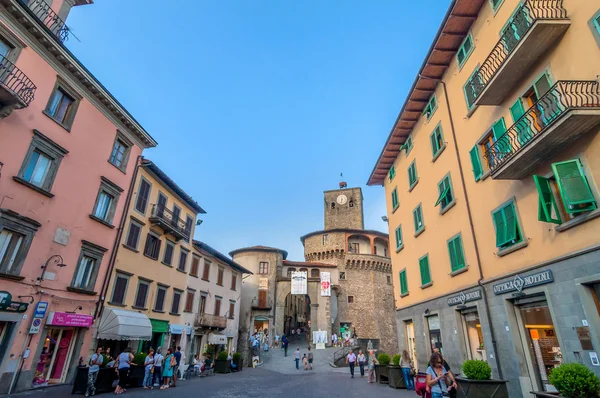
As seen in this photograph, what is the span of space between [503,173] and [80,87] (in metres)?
19.4

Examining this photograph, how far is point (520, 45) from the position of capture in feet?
30.6

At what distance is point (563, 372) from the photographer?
21.7 feet

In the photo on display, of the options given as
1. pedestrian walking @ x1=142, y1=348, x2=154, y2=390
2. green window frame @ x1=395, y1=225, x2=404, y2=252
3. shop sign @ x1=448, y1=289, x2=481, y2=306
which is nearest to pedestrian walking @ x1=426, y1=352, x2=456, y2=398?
shop sign @ x1=448, y1=289, x2=481, y2=306

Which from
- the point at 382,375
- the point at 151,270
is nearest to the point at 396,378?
the point at 382,375

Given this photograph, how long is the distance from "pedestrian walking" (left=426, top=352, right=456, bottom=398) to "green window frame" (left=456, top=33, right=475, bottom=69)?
12600 millimetres

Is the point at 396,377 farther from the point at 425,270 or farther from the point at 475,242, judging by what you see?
the point at 475,242

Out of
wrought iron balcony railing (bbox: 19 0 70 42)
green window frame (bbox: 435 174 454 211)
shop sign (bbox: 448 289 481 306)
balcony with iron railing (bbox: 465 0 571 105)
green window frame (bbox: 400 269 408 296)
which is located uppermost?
wrought iron balcony railing (bbox: 19 0 70 42)

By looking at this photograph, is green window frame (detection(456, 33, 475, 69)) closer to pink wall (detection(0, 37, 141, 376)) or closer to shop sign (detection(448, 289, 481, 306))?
shop sign (detection(448, 289, 481, 306))

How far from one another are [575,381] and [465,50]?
42.4 ft

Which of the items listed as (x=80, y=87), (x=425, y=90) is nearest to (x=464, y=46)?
(x=425, y=90)

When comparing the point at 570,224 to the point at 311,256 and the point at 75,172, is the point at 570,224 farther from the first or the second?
the point at 311,256

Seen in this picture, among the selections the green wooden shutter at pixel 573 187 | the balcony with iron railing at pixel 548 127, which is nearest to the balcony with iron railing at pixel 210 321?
the balcony with iron railing at pixel 548 127

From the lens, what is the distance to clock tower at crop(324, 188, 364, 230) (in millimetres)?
56375

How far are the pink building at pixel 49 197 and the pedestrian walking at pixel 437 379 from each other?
14.5 m
